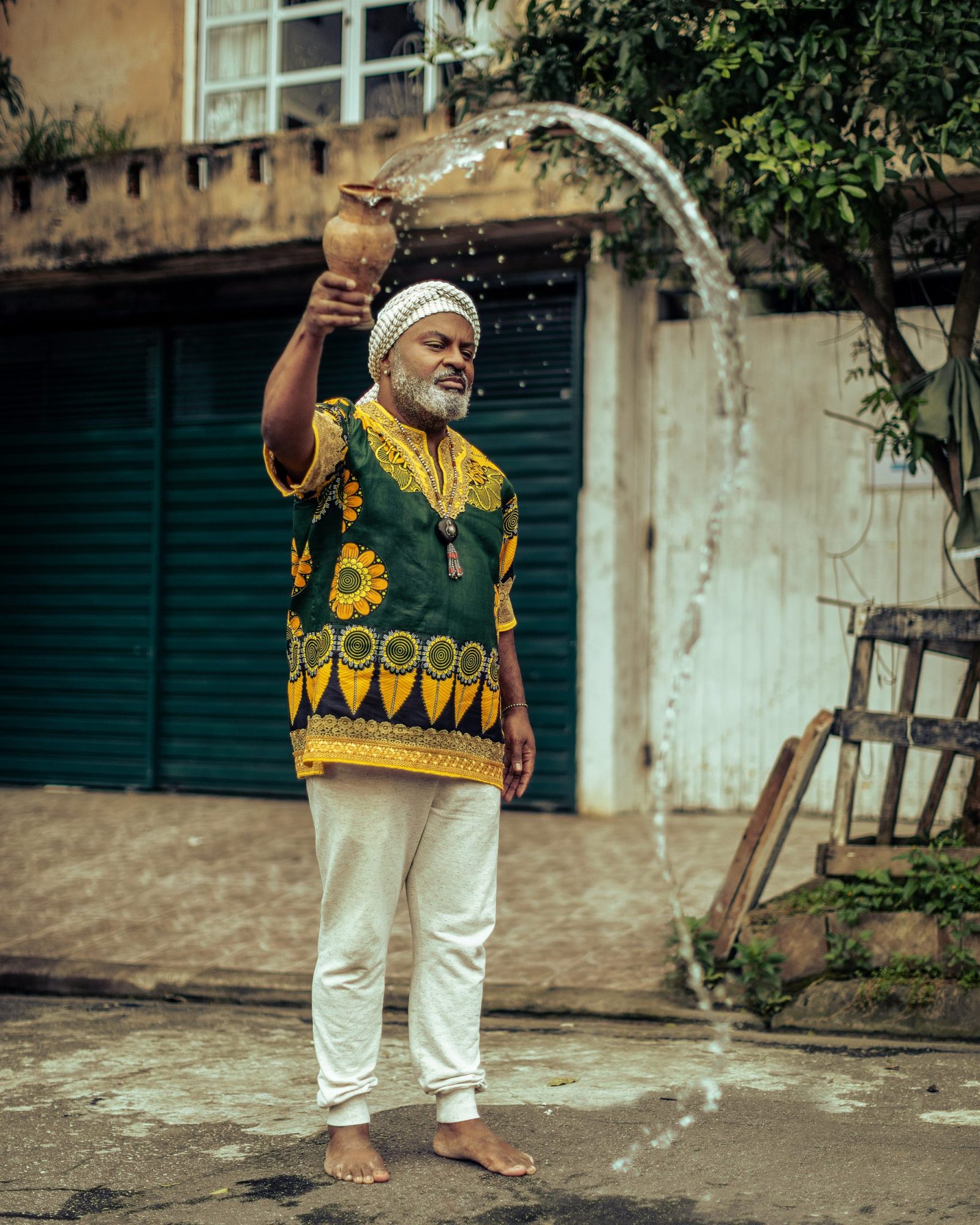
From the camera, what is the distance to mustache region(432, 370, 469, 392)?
3.42 metres

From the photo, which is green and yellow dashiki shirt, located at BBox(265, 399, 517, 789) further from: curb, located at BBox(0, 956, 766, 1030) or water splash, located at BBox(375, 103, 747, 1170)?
curb, located at BBox(0, 956, 766, 1030)

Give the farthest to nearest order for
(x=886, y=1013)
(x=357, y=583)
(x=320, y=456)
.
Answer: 1. (x=886, y=1013)
2. (x=357, y=583)
3. (x=320, y=456)

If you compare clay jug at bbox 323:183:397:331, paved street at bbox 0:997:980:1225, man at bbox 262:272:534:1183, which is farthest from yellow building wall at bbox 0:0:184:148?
clay jug at bbox 323:183:397:331

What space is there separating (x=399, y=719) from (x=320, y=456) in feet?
2.03

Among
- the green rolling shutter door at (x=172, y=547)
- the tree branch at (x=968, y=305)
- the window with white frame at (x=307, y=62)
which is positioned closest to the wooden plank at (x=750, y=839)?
the tree branch at (x=968, y=305)

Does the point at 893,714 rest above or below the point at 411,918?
above

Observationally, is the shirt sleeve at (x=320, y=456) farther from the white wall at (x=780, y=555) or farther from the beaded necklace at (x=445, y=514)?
the white wall at (x=780, y=555)

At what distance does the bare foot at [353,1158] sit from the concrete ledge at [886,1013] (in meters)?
1.87

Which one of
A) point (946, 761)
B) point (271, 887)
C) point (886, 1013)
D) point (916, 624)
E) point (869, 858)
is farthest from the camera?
point (271, 887)

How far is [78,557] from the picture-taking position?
10328mm

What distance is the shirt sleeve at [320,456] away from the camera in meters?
3.23

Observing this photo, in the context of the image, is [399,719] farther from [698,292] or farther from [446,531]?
[698,292]

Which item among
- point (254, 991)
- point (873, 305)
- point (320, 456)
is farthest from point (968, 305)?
point (254, 991)

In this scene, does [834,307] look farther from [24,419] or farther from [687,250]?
[24,419]
